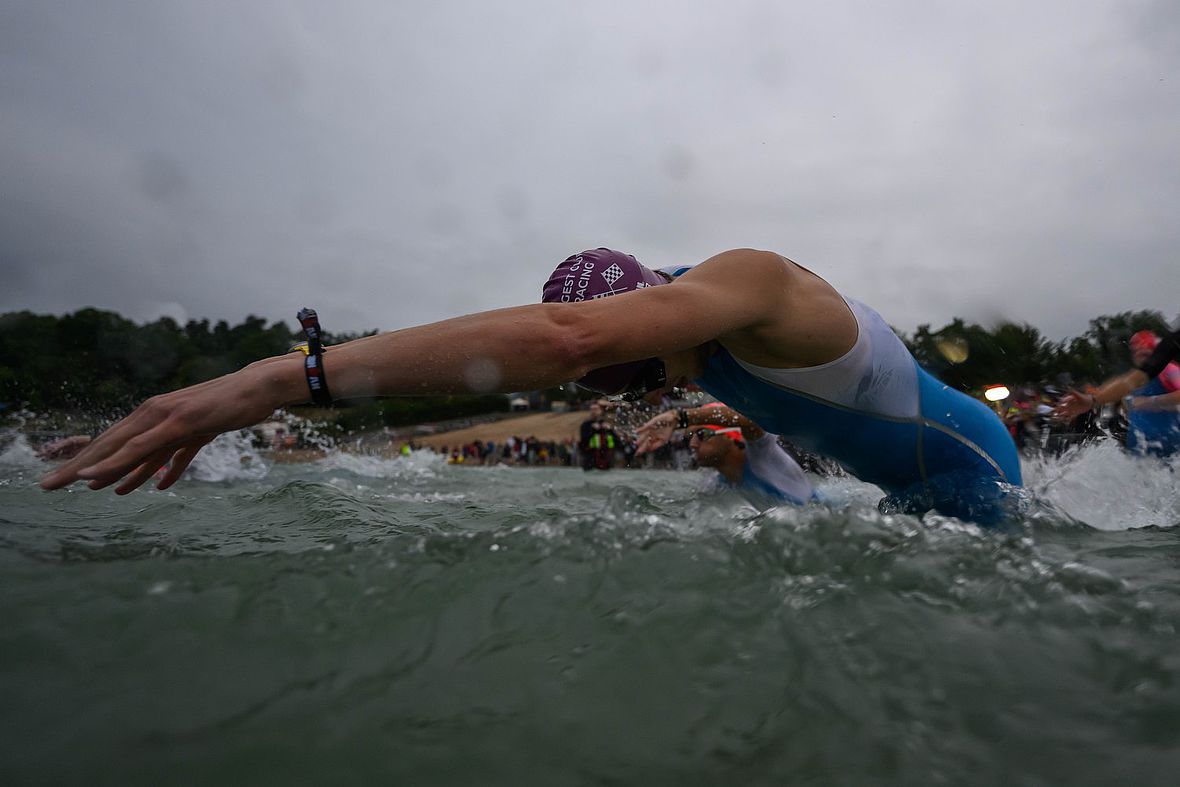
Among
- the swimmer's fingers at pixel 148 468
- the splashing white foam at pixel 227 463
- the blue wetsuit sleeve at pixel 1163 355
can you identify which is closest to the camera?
the swimmer's fingers at pixel 148 468

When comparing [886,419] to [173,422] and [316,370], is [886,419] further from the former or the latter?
[173,422]

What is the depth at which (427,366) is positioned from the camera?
5.15 ft

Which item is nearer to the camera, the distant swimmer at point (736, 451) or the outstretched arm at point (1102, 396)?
the outstretched arm at point (1102, 396)

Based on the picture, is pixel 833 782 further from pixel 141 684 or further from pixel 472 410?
pixel 472 410

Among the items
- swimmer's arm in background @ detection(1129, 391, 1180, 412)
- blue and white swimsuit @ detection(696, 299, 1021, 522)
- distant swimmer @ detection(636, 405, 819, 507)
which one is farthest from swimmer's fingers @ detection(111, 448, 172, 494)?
swimmer's arm in background @ detection(1129, 391, 1180, 412)

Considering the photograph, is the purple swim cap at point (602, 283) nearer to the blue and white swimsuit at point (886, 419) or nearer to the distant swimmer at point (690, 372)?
the distant swimmer at point (690, 372)

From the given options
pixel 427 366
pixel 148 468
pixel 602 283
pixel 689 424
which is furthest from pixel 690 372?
pixel 689 424

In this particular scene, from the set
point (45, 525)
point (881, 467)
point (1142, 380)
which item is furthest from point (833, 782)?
point (1142, 380)

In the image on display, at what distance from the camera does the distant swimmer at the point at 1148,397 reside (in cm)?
446

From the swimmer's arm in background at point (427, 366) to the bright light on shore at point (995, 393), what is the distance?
16.3 feet

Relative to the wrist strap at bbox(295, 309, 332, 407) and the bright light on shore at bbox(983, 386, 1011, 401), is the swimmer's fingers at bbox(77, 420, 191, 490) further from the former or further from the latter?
the bright light on shore at bbox(983, 386, 1011, 401)

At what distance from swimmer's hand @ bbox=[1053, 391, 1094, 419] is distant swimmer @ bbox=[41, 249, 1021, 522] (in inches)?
93.5

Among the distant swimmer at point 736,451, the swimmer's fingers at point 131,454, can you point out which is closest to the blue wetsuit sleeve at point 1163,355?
the distant swimmer at point 736,451

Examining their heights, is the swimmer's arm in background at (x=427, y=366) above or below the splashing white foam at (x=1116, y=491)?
above
